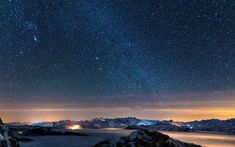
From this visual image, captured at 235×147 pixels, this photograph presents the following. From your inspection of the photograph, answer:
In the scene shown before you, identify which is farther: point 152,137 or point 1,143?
point 152,137

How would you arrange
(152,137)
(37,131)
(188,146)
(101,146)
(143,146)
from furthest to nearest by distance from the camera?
1. (37,131)
2. (188,146)
3. (101,146)
4. (152,137)
5. (143,146)

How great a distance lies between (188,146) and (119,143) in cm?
947

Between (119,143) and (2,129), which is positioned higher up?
(2,129)

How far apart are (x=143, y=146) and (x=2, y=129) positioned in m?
17.1

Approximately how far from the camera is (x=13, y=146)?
11.4 meters

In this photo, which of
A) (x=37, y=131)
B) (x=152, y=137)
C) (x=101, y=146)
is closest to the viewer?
(x=152, y=137)

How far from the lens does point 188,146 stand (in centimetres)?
3172

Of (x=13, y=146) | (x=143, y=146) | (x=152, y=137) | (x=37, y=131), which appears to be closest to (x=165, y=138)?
(x=152, y=137)

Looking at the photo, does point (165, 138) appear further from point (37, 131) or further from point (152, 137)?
point (37, 131)

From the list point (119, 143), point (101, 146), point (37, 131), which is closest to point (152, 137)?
point (119, 143)

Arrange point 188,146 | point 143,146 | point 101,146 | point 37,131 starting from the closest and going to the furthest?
point 143,146
point 101,146
point 188,146
point 37,131

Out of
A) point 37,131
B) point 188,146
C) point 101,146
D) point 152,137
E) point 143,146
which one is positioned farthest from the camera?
point 37,131

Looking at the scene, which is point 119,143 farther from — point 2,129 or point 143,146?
point 2,129

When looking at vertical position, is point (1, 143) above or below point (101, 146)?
above
